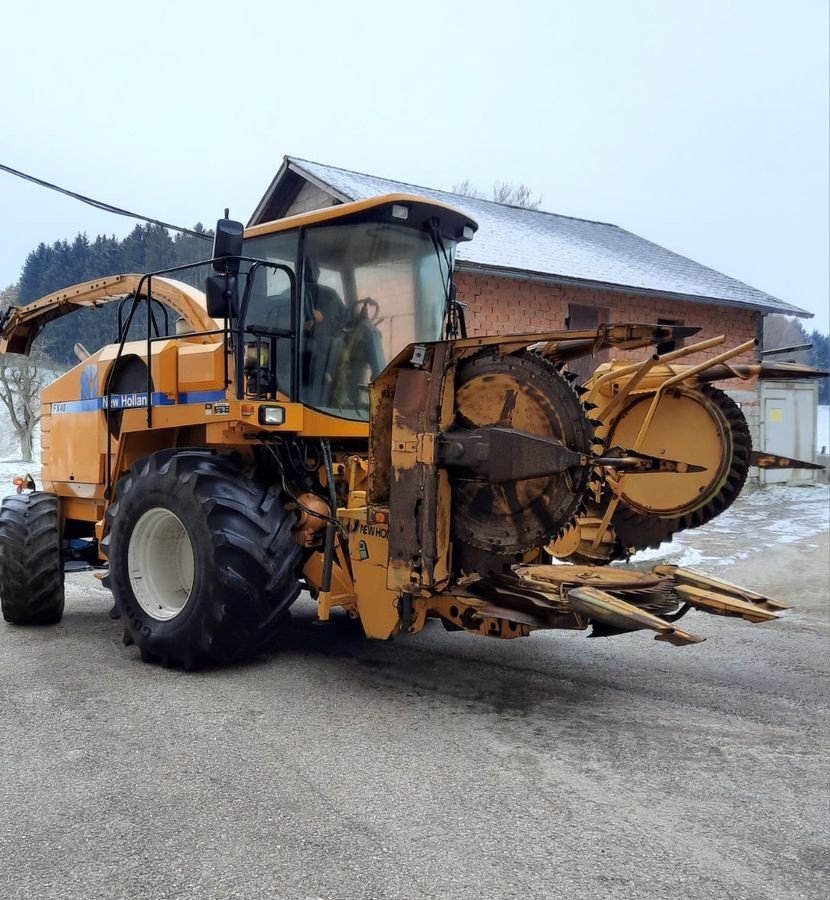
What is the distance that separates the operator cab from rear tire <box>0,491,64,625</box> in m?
2.50

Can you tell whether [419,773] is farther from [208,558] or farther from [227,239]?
[227,239]

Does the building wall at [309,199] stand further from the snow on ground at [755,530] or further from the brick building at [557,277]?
the snow on ground at [755,530]

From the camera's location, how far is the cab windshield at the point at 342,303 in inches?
213

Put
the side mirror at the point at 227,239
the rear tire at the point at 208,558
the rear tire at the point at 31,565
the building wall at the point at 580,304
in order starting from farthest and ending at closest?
1. the building wall at the point at 580,304
2. the rear tire at the point at 31,565
3. the rear tire at the point at 208,558
4. the side mirror at the point at 227,239

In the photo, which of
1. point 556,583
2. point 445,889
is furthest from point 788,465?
point 445,889

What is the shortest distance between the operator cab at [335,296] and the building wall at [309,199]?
11.7m

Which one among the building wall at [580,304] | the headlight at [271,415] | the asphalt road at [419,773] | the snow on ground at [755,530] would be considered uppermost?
the building wall at [580,304]

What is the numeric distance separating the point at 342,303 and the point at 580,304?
11306 millimetres

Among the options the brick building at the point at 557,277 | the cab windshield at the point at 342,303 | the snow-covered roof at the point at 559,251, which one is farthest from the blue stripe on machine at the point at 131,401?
the snow-covered roof at the point at 559,251

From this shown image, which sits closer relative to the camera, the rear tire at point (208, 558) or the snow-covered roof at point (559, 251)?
the rear tire at point (208, 558)

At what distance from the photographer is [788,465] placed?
557 centimetres

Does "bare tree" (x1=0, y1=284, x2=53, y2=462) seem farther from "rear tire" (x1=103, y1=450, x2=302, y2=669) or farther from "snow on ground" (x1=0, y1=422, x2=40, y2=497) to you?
"rear tire" (x1=103, y1=450, x2=302, y2=669)

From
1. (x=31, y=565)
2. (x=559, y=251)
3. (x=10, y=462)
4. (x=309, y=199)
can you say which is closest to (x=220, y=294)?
(x=31, y=565)

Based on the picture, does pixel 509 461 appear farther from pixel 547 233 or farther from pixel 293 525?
pixel 547 233
